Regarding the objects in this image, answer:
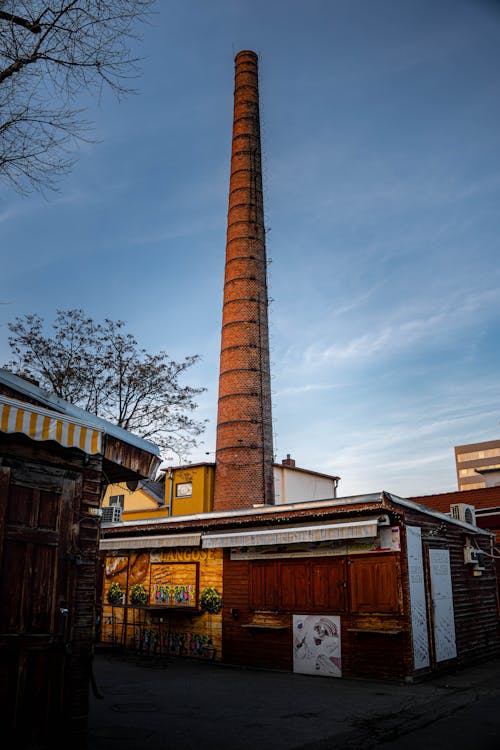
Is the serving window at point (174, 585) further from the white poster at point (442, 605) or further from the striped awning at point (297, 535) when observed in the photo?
the white poster at point (442, 605)

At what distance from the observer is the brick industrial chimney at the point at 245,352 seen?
24922 mm

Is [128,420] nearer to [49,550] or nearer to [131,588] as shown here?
[131,588]

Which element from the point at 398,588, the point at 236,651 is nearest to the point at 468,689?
the point at 398,588

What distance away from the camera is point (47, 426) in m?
5.61

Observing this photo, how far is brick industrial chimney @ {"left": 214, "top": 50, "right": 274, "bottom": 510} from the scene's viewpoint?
24.9 metres

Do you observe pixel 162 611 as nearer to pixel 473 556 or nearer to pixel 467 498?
pixel 473 556

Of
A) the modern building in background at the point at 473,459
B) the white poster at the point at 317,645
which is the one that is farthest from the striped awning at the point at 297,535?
the modern building in background at the point at 473,459

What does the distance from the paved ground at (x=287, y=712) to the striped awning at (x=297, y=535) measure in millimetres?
2766

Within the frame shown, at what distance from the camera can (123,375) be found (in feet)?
90.4

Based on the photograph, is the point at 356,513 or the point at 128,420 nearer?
the point at 356,513

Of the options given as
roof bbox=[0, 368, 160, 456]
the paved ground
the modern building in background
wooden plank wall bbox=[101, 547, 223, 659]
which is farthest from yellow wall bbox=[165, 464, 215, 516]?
the modern building in background

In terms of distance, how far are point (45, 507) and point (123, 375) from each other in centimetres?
2197

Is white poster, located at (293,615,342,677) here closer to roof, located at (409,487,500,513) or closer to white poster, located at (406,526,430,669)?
white poster, located at (406,526,430,669)

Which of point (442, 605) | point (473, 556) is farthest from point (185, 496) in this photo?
point (442, 605)
